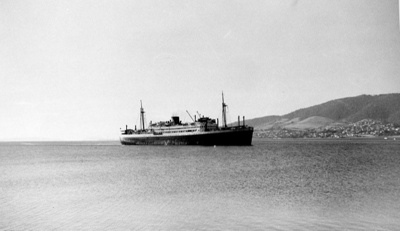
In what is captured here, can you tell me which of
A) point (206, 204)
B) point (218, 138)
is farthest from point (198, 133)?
point (206, 204)

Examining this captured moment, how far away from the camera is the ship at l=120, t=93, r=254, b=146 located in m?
94.5

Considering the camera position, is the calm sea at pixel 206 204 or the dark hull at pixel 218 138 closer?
the calm sea at pixel 206 204

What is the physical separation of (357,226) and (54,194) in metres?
17.0

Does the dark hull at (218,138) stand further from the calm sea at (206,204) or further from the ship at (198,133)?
the calm sea at (206,204)

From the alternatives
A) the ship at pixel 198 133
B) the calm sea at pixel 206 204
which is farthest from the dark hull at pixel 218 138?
the calm sea at pixel 206 204

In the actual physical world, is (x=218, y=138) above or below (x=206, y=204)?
above

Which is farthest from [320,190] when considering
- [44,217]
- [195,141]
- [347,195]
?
[195,141]

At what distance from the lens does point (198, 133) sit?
96.6 m

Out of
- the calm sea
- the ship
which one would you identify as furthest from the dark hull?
the calm sea

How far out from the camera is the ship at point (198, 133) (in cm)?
9450

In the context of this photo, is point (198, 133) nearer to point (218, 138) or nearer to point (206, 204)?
point (218, 138)

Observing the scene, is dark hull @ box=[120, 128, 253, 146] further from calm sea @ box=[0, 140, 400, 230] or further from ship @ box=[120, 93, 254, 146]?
calm sea @ box=[0, 140, 400, 230]

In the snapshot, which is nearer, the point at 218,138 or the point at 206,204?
the point at 206,204

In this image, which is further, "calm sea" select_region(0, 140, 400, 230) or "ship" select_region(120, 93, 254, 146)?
"ship" select_region(120, 93, 254, 146)
